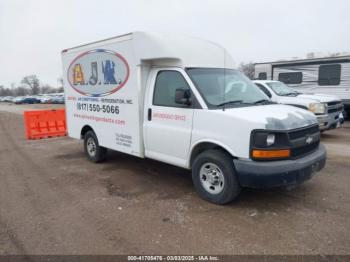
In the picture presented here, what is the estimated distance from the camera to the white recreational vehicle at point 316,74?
12.4 metres

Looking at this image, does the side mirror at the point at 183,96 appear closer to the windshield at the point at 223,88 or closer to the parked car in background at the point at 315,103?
the windshield at the point at 223,88

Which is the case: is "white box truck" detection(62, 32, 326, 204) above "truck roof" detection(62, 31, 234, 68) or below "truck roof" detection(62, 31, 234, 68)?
below

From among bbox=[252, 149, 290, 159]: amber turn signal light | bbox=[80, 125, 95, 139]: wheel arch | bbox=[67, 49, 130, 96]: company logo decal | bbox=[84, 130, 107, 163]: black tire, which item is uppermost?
bbox=[67, 49, 130, 96]: company logo decal

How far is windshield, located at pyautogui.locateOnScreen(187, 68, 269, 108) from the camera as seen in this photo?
4.50 metres

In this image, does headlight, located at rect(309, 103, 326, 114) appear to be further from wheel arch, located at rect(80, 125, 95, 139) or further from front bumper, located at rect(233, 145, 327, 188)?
wheel arch, located at rect(80, 125, 95, 139)

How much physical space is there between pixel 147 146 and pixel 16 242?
2572 mm

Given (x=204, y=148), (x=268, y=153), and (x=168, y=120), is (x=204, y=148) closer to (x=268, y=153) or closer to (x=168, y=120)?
(x=168, y=120)

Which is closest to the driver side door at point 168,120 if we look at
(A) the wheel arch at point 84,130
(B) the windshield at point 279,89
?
(A) the wheel arch at point 84,130

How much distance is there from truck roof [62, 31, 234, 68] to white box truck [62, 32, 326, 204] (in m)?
0.02

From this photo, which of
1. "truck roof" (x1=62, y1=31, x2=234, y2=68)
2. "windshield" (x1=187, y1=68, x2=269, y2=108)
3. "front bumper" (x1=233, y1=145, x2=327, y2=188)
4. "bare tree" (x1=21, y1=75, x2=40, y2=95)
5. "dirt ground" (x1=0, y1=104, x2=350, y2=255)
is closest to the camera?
"dirt ground" (x1=0, y1=104, x2=350, y2=255)

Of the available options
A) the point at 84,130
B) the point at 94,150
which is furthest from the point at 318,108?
the point at 84,130

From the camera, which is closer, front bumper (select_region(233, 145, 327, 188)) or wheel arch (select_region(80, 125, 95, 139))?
front bumper (select_region(233, 145, 327, 188))

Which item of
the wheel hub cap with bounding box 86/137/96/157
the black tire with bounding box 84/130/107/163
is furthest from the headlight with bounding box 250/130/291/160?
the wheel hub cap with bounding box 86/137/96/157

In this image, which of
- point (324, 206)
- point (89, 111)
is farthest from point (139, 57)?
point (324, 206)
